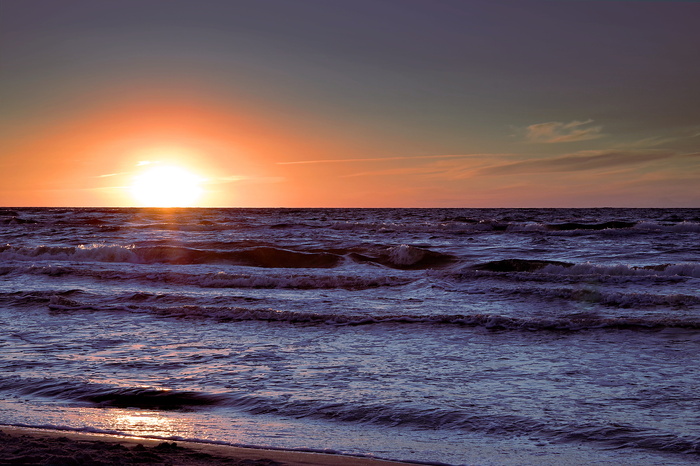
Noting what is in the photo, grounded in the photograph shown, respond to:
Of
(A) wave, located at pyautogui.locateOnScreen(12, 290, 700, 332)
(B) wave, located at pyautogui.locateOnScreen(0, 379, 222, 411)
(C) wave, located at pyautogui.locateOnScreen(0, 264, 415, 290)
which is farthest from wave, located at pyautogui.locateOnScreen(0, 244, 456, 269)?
(B) wave, located at pyautogui.locateOnScreen(0, 379, 222, 411)

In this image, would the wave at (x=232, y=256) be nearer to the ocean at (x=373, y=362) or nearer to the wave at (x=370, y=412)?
the ocean at (x=373, y=362)

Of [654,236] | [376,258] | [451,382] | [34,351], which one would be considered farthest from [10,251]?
[654,236]

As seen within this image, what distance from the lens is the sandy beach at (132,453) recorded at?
362 centimetres

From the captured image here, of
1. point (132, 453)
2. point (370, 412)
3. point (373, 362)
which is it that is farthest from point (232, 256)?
point (132, 453)

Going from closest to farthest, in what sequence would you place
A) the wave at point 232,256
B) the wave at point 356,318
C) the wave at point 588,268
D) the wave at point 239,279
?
1. the wave at point 356,318
2. the wave at point 239,279
3. the wave at point 588,268
4. the wave at point 232,256

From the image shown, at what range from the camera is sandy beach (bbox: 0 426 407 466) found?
362 cm

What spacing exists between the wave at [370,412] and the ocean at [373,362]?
21 mm

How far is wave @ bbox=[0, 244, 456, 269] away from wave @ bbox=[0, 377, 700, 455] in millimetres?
15156

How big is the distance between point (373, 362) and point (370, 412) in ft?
6.12

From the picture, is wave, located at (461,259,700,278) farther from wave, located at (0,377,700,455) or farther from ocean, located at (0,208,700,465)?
wave, located at (0,377,700,455)

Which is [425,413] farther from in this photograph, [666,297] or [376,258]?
[376,258]

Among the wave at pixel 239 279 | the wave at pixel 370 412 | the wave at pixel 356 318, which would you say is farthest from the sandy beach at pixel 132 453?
the wave at pixel 239 279

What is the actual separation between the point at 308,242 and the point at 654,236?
1905 cm

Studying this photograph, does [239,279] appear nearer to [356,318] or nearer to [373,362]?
[356,318]
